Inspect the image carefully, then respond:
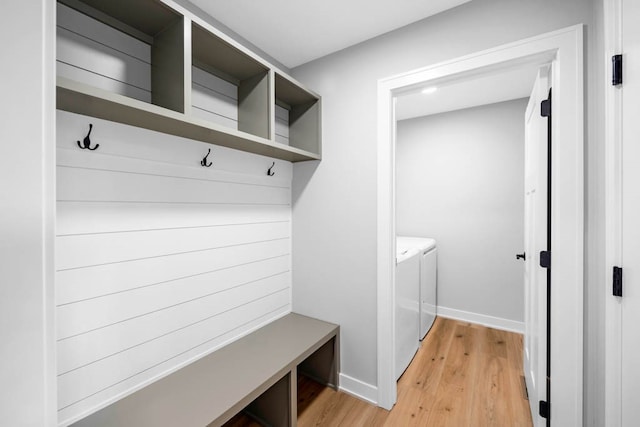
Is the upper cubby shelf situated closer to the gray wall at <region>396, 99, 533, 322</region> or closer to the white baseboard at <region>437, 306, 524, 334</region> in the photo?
the gray wall at <region>396, 99, 533, 322</region>

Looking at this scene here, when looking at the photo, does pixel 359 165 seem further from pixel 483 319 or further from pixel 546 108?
pixel 483 319

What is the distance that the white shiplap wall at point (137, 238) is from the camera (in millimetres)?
1129

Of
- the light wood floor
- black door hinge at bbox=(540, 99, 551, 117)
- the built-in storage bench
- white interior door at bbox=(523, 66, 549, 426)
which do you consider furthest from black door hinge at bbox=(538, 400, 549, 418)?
black door hinge at bbox=(540, 99, 551, 117)

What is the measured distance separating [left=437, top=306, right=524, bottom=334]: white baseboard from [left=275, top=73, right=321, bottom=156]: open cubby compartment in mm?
2530

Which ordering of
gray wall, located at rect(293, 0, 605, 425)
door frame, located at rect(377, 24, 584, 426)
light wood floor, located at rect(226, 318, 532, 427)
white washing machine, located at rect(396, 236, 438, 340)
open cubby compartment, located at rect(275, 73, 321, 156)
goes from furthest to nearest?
white washing machine, located at rect(396, 236, 438, 340)
open cubby compartment, located at rect(275, 73, 321, 156)
light wood floor, located at rect(226, 318, 532, 427)
gray wall, located at rect(293, 0, 605, 425)
door frame, located at rect(377, 24, 584, 426)

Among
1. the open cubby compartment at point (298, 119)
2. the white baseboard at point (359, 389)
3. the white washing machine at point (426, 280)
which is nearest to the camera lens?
the white baseboard at point (359, 389)

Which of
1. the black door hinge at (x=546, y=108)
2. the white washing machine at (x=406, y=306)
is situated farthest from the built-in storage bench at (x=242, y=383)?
the black door hinge at (x=546, y=108)

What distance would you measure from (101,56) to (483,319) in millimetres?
3779

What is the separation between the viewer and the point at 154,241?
54.8 inches

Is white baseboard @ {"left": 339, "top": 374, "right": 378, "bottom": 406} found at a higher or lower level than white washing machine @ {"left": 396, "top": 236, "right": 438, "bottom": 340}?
lower

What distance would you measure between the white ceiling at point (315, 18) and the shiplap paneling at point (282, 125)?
0.41 meters

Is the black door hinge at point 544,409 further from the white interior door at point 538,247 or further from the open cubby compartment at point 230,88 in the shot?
the open cubby compartment at point 230,88

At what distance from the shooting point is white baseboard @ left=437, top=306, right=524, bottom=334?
114 inches

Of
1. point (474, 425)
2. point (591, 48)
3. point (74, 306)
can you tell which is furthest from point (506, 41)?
point (74, 306)
